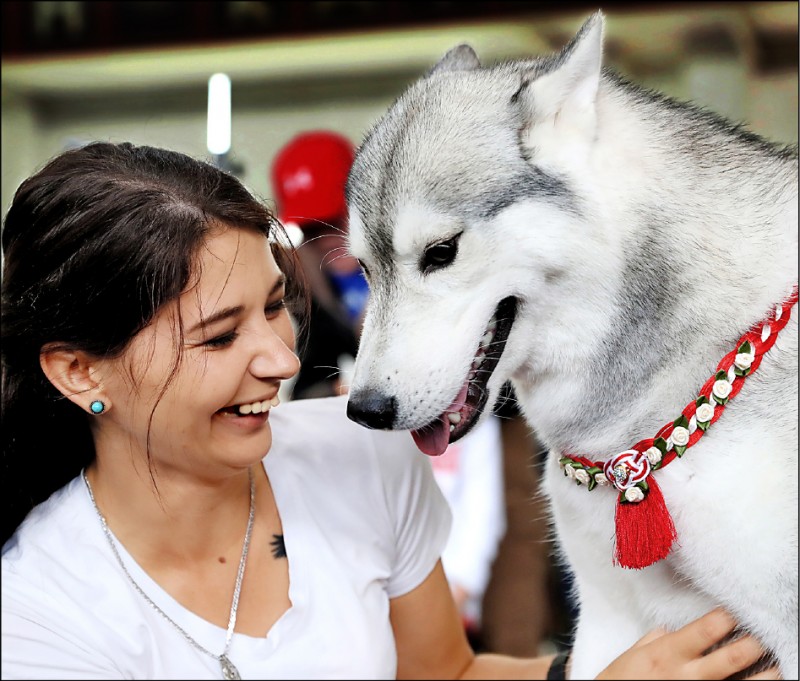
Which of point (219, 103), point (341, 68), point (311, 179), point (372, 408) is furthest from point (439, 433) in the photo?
point (341, 68)

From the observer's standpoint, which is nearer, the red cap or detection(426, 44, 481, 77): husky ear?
detection(426, 44, 481, 77): husky ear

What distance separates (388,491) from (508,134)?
62cm

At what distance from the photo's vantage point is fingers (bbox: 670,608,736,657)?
1040mm

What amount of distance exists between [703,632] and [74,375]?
0.87m

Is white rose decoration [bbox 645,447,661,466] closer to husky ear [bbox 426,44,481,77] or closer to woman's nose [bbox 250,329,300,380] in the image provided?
woman's nose [bbox 250,329,300,380]

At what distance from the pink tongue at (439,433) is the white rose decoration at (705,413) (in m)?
0.26

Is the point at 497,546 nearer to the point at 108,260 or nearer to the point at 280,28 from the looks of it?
the point at 108,260

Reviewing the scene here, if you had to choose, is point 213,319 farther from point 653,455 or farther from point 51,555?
point 653,455

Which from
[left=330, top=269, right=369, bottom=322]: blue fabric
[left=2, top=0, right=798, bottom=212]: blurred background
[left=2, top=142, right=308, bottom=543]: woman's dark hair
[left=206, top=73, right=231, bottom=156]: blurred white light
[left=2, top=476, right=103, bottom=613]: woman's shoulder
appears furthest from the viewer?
[left=206, top=73, right=231, bottom=156]: blurred white light

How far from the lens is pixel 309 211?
8.15 feet

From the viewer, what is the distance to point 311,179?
8.43ft

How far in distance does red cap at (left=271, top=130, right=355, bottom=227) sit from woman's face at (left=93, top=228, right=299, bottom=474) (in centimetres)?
125

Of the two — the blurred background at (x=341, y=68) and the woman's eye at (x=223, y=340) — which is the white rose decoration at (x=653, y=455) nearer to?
the woman's eye at (x=223, y=340)

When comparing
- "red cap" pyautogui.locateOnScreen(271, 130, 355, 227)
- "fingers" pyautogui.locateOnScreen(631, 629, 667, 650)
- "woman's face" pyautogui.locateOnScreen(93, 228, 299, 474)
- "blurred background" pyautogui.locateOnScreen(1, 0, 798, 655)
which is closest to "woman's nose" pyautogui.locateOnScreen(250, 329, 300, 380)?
"woman's face" pyautogui.locateOnScreen(93, 228, 299, 474)
